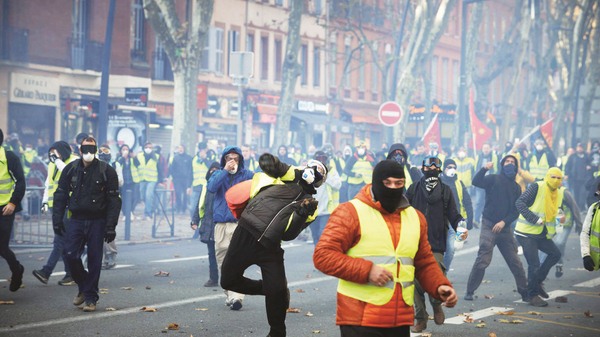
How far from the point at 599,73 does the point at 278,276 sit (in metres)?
42.6

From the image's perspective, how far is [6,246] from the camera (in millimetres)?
11898

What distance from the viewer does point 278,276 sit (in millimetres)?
8984

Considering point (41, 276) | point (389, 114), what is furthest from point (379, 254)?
point (389, 114)

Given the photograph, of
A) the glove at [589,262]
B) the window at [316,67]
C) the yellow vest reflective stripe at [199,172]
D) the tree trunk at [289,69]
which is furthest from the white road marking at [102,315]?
the window at [316,67]

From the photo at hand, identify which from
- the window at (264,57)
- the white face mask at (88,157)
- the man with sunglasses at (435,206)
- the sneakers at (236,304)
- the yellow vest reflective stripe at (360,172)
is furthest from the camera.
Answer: the window at (264,57)

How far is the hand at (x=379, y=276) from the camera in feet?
20.3

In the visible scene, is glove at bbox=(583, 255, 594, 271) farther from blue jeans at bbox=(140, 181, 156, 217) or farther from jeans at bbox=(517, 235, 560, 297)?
blue jeans at bbox=(140, 181, 156, 217)

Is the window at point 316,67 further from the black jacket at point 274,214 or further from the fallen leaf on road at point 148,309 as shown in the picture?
the black jacket at point 274,214

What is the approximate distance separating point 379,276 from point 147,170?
19839 mm

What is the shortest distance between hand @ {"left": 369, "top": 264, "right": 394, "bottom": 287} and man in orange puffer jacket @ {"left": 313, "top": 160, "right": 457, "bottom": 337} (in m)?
0.04

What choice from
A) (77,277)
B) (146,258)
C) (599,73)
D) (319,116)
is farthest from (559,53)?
(77,277)

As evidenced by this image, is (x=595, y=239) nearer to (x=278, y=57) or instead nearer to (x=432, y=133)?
(x=432, y=133)

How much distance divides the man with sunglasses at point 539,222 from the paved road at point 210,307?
1.38 feet

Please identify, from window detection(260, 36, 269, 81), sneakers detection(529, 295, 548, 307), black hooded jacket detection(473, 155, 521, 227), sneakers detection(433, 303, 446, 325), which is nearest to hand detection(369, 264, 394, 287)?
sneakers detection(433, 303, 446, 325)
